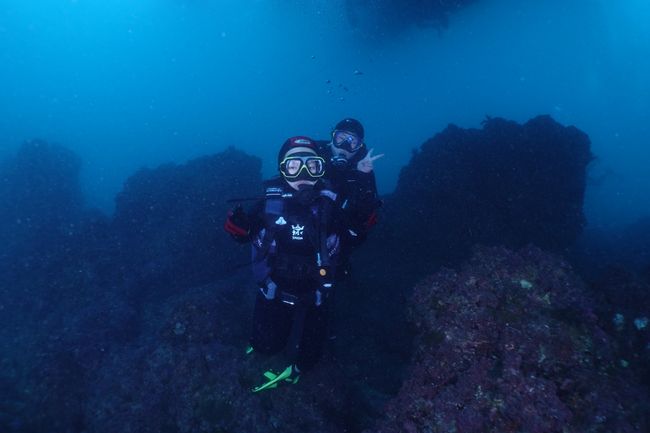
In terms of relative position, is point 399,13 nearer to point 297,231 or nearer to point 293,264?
point 297,231

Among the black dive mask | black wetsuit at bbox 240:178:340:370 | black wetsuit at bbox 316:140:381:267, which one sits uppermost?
the black dive mask

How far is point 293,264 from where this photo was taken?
5262 mm

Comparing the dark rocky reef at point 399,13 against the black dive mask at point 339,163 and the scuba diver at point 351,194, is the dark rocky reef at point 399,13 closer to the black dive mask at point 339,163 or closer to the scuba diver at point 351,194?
the scuba diver at point 351,194

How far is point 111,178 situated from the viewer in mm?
47781

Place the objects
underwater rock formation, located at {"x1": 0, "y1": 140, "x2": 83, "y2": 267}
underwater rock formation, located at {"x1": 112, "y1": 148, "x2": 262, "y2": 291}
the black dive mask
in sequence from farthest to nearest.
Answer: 1. underwater rock formation, located at {"x1": 0, "y1": 140, "x2": 83, "y2": 267}
2. underwater rock formation, located at {"x1": 112, "y1": 148, "x2": 262, "y2": 291}
3. the black dive mask

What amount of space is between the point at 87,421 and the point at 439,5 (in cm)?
2936

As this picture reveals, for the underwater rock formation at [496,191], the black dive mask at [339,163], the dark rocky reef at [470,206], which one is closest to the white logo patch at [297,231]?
the black dive mask at [339,163]

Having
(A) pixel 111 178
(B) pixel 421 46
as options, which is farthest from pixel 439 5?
(A) pixel 111 178

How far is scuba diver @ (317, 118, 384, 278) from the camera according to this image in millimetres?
5441

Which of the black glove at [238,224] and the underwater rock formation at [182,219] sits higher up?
the black glove at [238,224]

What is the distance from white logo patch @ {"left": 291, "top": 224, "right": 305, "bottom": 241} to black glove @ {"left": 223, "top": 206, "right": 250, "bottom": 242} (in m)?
0.74

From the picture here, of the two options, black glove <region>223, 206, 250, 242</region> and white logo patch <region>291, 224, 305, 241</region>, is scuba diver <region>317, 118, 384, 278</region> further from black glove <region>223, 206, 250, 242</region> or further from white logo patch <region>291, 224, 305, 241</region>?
black glove <region>223, 206, 250, 242</region>

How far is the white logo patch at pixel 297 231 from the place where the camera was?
524 cm

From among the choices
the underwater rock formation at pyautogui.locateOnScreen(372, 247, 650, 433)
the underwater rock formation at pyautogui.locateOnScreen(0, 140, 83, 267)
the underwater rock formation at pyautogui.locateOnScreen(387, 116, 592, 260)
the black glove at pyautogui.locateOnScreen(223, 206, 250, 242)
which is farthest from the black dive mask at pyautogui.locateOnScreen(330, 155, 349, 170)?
the underwater rock formation at pyautogui.locateOnScreen(0, 140, 83, 267)
